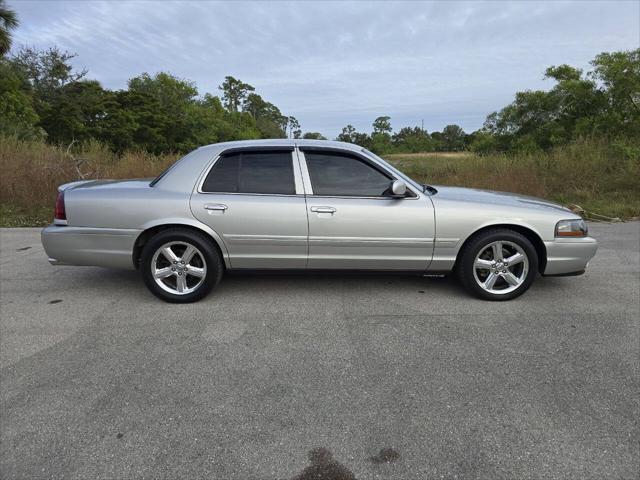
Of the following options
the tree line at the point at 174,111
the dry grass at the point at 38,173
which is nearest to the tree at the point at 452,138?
the tree line at the point at 174,111

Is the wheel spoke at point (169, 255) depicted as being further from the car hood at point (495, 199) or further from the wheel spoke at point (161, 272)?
the car hood at point (495, 199)

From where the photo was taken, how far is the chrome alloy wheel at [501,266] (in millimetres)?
3771

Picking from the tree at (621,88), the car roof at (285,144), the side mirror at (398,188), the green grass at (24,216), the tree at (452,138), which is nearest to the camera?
the side mirror at (398,188)

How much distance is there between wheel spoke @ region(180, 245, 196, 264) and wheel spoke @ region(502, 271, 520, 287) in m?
2.98

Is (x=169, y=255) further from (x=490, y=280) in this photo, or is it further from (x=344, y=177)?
(x=490, y=280)

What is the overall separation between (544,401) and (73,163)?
12.2 meters

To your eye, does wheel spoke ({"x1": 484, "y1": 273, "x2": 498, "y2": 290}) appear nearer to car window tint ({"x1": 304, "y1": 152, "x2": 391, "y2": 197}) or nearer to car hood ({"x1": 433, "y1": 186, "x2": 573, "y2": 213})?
car hood ({"x1": 433, "y1": 186, "x2": 573, "y2": 213})

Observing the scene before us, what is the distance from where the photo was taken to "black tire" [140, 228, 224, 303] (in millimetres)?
3721

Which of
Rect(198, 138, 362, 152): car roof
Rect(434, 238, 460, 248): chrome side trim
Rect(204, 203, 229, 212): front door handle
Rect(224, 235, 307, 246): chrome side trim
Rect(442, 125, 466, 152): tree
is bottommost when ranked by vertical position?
Rect(434, 238, 460, 248): chrome side trim

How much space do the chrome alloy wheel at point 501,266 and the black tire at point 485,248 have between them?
0.8 inches

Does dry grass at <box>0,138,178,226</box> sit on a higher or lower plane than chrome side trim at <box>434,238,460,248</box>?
higher

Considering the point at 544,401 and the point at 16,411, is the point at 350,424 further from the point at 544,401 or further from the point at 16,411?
the point at 16,411

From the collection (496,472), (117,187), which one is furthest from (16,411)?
(496,472)

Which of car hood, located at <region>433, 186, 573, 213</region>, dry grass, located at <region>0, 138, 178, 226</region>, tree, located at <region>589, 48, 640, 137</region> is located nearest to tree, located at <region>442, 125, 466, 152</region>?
tree, located at <region>589, 48, 640, 137</region>
